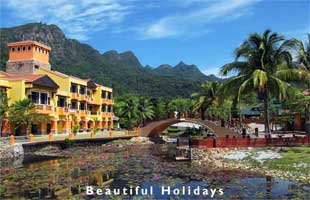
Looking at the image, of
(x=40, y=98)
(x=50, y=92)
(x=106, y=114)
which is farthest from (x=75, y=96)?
(x=106, y=114)

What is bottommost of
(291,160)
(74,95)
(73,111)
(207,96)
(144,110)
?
(291,160)

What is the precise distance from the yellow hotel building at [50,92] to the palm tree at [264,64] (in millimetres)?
24767

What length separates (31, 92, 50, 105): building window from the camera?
44219 mm

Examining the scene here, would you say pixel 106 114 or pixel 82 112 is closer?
pixel 82 112

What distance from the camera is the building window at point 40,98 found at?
145ft

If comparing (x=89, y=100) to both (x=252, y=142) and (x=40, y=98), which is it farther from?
(x=252, y=142)

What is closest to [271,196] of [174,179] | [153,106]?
[174,179]

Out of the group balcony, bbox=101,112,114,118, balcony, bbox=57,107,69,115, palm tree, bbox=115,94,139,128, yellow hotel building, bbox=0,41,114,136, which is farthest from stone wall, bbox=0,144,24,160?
palm tree, bbox=115,94,139,128

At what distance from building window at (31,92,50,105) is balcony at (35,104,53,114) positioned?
578mm

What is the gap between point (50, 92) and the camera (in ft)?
156

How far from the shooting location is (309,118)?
28.8 m

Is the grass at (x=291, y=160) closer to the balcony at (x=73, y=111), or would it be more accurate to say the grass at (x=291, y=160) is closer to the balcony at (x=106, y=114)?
the balcony at (x=73, y=111)

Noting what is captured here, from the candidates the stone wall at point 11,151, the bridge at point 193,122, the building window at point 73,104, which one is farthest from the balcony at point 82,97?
the stone wall at point 11,151

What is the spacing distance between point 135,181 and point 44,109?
95.2ft
